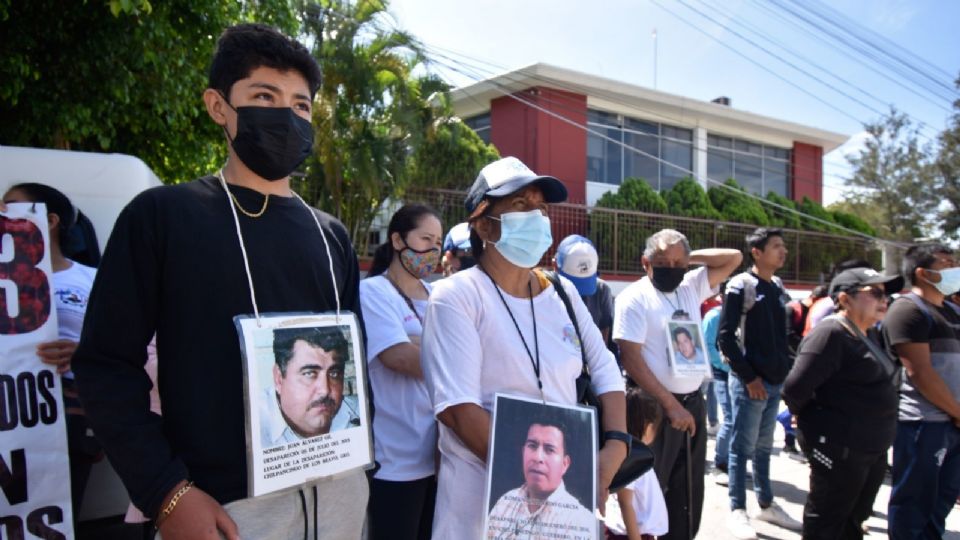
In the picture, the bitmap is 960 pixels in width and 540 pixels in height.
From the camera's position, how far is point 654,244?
13.9 feet

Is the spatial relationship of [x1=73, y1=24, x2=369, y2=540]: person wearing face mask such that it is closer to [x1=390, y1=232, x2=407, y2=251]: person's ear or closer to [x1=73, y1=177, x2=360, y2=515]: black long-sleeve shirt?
[x1=73, y1=177, x2=360, y2=515]: black long-sleeve shirt

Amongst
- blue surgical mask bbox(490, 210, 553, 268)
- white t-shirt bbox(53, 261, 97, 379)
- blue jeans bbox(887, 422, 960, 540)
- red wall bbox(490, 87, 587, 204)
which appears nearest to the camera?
blue surgical mask bbox(490, 210, 553, 268)

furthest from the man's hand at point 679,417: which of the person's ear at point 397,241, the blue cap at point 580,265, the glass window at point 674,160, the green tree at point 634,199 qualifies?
the glass window at point 674,160

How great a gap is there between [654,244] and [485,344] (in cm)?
236

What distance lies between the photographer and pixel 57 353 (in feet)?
8.59

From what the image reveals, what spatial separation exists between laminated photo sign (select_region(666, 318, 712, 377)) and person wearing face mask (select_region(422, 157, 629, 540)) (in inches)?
64.0

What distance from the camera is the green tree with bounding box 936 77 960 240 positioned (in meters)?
26.2

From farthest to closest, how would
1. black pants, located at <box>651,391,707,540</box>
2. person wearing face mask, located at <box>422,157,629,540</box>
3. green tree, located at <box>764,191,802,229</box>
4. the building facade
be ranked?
Result: green tree, located at <box>764,191,802,229</box> < the building facade < black pants, located at <box>651,391,707,540</box> < person wearing face mask, located at <box>422,157,629,540</box>

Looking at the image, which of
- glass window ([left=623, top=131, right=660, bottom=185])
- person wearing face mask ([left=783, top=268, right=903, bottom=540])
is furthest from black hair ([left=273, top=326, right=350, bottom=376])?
glass window ([left=623, top=131, right=660, bottom=185])

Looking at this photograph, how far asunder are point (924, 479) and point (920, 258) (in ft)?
4.67

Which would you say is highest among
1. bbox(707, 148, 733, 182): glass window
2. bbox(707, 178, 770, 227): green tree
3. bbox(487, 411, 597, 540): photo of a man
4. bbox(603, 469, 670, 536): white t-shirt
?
bbox(707, 148, 733, 182): glass window

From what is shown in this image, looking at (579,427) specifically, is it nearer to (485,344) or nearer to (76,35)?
(485,344)

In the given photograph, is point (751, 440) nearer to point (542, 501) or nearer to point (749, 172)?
point (542, 501)

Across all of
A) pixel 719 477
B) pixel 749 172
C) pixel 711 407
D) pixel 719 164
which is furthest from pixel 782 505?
pixel 749 172
